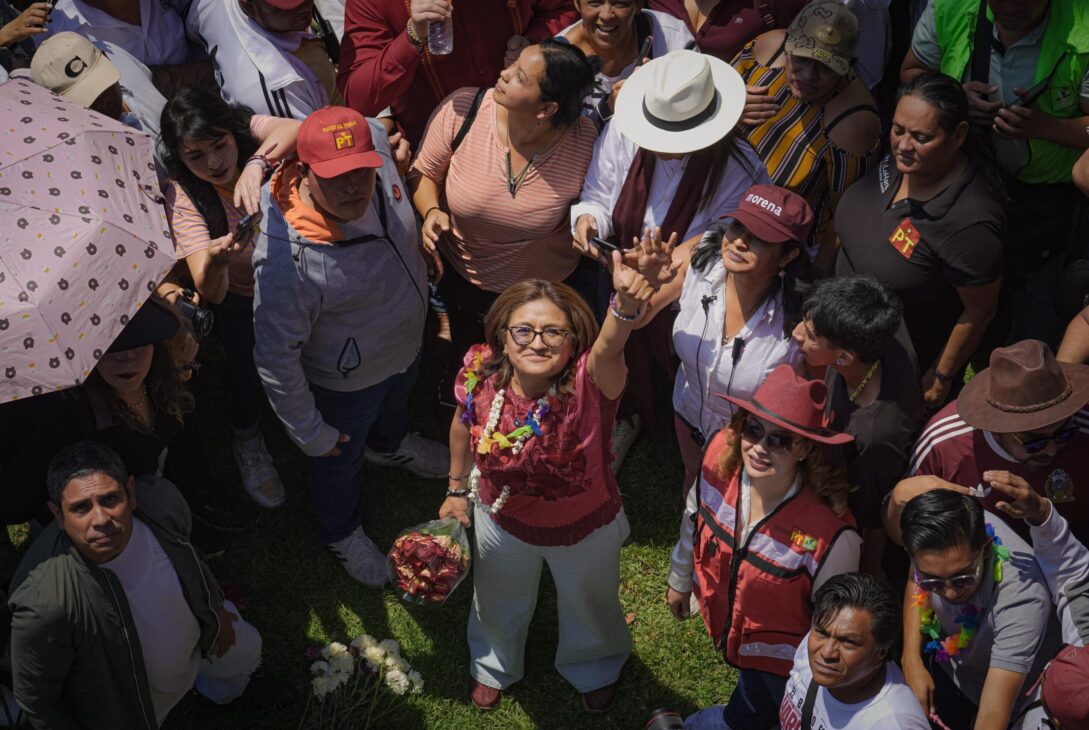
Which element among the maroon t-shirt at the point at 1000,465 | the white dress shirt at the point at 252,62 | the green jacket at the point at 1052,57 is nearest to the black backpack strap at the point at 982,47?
the green jacket at the point at 1052,57

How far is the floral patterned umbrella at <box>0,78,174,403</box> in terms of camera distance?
3994 mm

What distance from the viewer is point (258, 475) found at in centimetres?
626

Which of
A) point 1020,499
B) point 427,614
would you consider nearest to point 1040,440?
point 1020,499

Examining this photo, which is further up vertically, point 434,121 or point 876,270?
point 434,121

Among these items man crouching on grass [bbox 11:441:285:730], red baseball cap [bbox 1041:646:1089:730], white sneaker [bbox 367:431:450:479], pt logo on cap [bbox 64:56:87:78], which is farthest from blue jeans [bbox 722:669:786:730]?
pt logo on cap [bbox 64:56:87:78]

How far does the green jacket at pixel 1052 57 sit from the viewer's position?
16.8ft

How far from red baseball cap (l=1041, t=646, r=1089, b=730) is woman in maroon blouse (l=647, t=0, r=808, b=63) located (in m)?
3.52

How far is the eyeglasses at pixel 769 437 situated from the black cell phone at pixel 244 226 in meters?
2.30

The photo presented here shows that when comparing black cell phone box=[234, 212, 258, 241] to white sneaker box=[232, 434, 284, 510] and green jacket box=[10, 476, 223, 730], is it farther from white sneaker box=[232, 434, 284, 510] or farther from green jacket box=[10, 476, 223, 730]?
white sneaker box=[232, 434, 284, 510]

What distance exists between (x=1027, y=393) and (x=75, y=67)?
428cm

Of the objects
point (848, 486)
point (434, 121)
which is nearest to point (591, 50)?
point (434, 121)

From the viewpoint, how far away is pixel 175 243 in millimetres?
5043

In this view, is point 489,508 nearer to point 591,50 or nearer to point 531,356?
point 531,356

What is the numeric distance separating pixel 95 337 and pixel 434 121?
218cm
